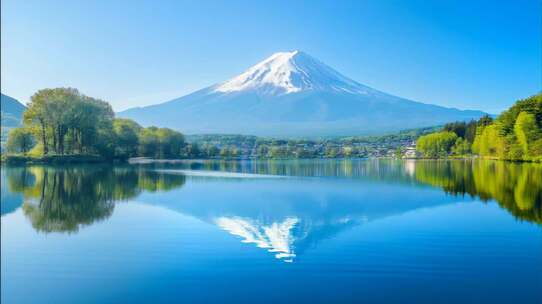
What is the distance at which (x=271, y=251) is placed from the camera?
32.3ft

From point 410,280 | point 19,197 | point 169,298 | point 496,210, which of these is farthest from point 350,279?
point 19,197

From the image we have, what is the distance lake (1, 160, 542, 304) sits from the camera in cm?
711

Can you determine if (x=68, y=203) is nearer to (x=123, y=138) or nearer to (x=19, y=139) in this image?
(x=19, y=139)

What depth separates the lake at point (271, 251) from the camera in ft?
23.3

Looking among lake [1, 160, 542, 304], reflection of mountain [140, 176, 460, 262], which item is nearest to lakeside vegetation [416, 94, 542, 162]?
reflection of mountain [140, 176, 460, 262]

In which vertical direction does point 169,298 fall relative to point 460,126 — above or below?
below

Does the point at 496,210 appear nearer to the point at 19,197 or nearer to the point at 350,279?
the point at 350,279

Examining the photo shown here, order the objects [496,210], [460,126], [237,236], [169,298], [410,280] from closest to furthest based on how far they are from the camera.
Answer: [169,298], [410,280], [237,236], [496,210], [460,126]

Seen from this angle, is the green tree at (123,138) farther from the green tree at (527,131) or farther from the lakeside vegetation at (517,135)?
the green tree at (527,131)

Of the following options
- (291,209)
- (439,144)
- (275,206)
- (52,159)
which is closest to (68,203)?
(275,206)

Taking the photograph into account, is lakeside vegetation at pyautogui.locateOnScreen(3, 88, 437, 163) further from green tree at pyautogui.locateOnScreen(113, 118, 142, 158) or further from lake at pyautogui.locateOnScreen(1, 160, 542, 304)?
lake at pyautogui.locateOnScreen(1, 160, 542, 304)

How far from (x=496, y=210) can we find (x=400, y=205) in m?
3.29

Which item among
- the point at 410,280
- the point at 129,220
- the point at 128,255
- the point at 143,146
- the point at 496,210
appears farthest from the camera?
the point at 143,146

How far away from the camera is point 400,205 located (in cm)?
1739
